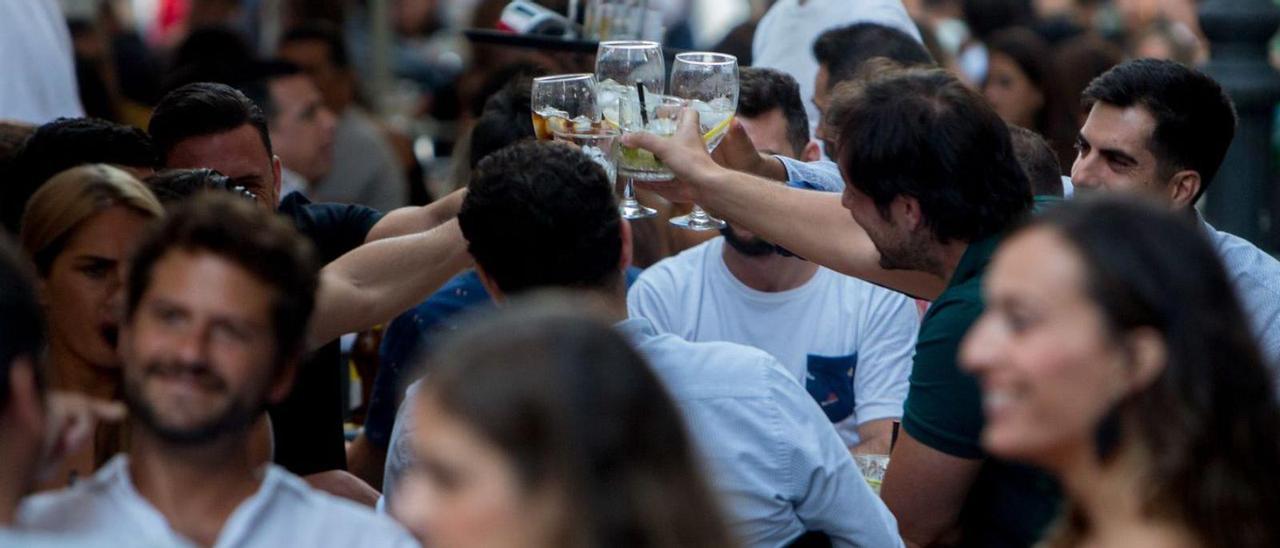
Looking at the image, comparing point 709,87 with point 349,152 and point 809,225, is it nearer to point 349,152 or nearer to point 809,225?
point 809,225

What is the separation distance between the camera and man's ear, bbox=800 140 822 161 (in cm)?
462

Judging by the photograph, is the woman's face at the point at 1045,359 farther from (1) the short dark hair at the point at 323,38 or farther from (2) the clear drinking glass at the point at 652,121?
(1) the short dark hair at the point at 323,38

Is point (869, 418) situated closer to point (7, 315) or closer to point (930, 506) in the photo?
point (930, 506)

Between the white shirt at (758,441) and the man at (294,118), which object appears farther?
the man at (294,118)

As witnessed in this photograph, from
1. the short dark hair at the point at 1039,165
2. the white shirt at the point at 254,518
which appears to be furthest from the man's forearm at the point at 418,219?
the white shirt at the point at 254,518

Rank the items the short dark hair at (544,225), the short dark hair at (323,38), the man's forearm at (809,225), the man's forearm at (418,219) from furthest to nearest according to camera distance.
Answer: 1. the short dark hair at (323,38)
2. the man's forearm at (418,219)
3. the man's forearm at (809,225)
4. the short dark hair at (544,225)

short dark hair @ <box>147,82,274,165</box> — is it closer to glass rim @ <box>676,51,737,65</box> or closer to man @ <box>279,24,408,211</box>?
glass rim @ <box>676,51,737,65</box>

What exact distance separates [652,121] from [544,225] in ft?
1.84

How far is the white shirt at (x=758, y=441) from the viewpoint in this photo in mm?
2918

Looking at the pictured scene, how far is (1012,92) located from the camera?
24.8ft

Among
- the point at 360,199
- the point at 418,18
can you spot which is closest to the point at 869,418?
the point at 360,199

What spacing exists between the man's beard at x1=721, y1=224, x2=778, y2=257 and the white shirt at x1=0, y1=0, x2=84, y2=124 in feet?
7.91

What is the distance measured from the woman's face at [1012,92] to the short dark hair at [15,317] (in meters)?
5.84

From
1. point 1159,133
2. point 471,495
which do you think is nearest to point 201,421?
point 471,495
